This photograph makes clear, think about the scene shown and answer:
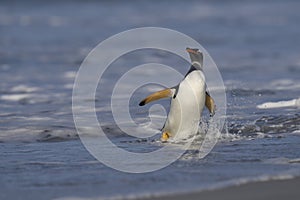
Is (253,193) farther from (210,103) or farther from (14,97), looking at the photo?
(14,97)

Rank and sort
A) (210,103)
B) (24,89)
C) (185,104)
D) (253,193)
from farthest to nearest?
(24,89) < (210,103) < (185,104) < (253,193)

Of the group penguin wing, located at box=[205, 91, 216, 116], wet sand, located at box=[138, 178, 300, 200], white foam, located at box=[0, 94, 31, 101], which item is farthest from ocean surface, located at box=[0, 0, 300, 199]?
penguin wing, located at box=[205, 91, 216, 116]

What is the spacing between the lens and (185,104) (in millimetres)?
7703

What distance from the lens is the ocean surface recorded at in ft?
19.8

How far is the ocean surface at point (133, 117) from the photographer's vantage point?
6035 millimetres

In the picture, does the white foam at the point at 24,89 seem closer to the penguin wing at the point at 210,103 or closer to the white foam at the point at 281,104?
the white foam at the point at 281,104

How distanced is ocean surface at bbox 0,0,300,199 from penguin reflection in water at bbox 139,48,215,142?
11.6 inches

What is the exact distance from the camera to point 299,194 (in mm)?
5496

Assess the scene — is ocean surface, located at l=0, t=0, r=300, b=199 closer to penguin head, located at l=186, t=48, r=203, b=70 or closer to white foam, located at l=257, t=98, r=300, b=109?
white foam, located at l=257, t=98, r=300, b=109

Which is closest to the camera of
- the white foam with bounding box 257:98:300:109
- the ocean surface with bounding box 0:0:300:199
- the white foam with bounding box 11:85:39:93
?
the ocean surface with bounding box 0:0:300:199

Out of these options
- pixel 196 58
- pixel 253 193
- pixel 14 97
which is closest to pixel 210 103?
pixel 196 58

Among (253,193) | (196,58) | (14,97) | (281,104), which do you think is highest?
(196,58)

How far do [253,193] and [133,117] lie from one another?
3.91 metres

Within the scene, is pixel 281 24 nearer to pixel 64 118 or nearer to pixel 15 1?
pixel 64 118
